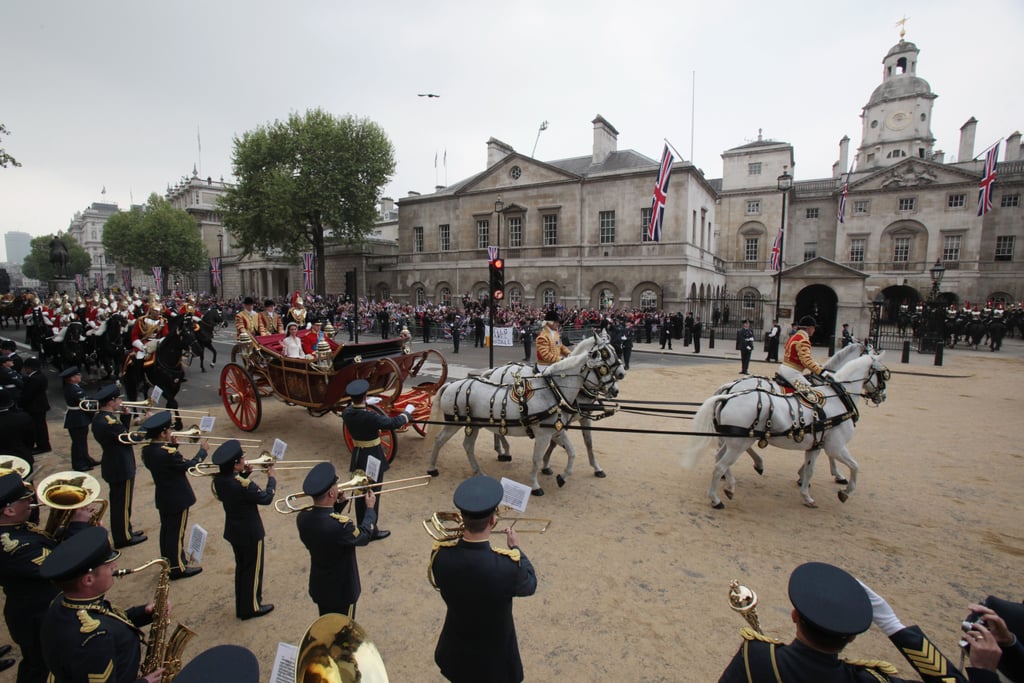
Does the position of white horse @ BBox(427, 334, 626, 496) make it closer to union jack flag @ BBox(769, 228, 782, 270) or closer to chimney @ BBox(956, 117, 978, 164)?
union jack flag @ BBox(769, 228, 782, 270)

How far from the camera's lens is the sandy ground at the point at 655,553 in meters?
3.94

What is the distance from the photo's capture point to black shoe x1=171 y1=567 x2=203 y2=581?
4785mm

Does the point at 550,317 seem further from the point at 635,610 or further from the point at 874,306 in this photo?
the point at 874,306

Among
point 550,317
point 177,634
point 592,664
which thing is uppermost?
point 550,317

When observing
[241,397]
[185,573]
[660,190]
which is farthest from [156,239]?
[185,573]

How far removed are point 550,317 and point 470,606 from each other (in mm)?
6674

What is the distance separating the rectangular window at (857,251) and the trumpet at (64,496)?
157 ft

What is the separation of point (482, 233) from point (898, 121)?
1778 inches

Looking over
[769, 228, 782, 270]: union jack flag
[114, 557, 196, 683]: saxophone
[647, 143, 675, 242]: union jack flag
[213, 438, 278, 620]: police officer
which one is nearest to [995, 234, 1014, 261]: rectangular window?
[769, 228, 782, 270]: union jack flag

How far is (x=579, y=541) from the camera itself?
17.8 feet

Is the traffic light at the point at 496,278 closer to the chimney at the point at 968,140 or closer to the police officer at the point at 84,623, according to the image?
the police officer at the point at 84,623

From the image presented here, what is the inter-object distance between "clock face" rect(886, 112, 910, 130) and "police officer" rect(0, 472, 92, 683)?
64836 mm

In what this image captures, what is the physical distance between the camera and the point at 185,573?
15.8ft

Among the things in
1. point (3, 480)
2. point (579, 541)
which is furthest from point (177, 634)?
point (579, 541)
